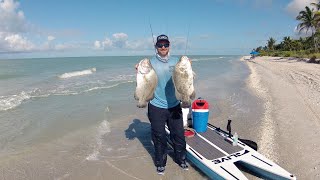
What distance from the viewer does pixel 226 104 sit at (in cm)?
1228

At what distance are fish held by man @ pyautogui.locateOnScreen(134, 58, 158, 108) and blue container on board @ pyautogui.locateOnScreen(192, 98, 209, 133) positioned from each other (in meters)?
2.42

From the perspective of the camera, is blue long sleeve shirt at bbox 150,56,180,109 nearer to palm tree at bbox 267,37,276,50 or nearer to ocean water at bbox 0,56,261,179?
ocean water at bbox 0,56,261,179

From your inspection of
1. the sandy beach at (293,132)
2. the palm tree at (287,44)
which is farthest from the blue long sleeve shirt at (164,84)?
the palm tree at (287,44)

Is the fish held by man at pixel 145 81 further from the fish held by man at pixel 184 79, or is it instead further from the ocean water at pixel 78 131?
the ocean water at pixel 78 131

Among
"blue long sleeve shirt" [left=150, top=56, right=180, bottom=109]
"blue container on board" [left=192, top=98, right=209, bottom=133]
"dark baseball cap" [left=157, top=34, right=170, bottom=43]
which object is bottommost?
"blue container on board" [left=192, top=98, right=209, bottom=133]

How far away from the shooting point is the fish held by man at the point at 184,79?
4.50 meters

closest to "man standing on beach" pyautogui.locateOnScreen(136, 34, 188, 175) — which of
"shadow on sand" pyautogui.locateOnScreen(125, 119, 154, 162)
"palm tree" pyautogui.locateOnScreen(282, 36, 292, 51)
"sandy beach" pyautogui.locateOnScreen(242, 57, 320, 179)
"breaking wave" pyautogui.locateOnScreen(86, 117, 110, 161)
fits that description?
"shadow on sand" pyautogui.locateOnScreen(125, 119, 154, 162)

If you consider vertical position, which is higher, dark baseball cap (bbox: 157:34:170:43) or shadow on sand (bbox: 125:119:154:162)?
dark baseball cap (bbox: 157:34:170:43)

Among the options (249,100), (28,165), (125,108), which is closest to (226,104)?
(249,100)

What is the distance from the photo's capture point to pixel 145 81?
461 centimetres

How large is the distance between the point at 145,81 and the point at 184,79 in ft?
2.03

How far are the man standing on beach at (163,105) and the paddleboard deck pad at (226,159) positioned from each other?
44 cm

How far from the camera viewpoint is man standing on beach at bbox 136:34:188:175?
4957 millimetres

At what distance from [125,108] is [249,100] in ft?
18.2
